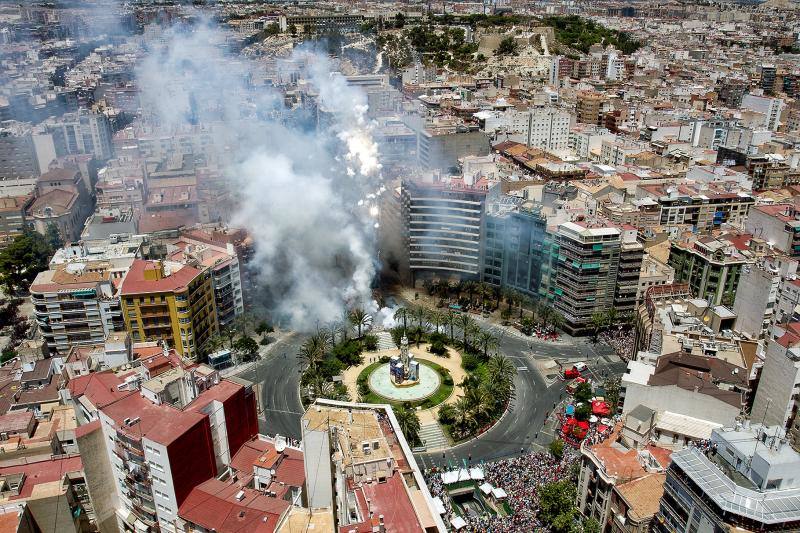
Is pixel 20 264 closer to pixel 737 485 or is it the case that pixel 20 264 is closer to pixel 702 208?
pixel 737 485

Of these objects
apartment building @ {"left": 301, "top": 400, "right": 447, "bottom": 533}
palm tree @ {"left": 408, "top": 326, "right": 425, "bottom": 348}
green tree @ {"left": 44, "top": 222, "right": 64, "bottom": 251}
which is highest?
apartment building @ {"left": 301, "top": 400, "right": 447, "bottom": 533}

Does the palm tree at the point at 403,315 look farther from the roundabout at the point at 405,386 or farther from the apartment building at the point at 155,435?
the apartment building at the point at 155,435

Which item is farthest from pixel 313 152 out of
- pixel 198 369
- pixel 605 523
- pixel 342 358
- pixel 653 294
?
pixel 605 523

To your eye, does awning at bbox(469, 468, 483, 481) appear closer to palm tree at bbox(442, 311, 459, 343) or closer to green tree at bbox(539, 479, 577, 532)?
green tree at bbox(539, 479, 577, 532)

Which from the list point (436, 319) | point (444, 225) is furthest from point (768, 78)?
point (436, 319)

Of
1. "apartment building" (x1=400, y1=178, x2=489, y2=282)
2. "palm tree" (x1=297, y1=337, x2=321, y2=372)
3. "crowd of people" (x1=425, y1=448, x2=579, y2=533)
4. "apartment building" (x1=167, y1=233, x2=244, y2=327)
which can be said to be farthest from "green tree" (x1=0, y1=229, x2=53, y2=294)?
"crowd of people" (x1=425, y1=448, x2=579, y2=533)

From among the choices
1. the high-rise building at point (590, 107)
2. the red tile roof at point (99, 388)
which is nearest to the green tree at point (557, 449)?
the red tile roof at point (99, 388)
